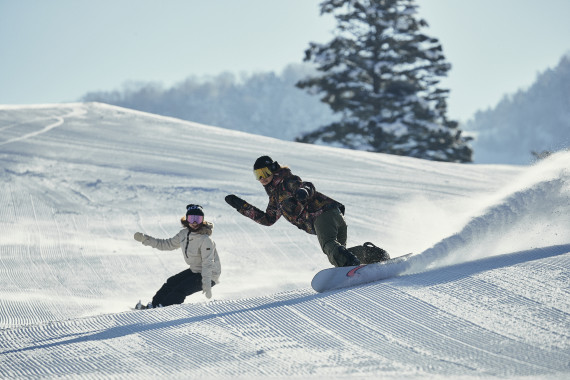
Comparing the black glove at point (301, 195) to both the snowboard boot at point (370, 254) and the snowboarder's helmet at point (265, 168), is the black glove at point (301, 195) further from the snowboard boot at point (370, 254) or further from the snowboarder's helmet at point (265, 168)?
the snowboard boot at point (370, 254)

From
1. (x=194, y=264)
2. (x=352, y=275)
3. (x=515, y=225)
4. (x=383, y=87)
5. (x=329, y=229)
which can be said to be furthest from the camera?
(x=383, y=87)

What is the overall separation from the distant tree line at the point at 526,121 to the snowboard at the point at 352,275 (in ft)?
242

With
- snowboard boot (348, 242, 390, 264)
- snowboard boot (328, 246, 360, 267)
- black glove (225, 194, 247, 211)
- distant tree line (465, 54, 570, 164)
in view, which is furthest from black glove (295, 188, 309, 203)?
distant tree line (465, 54, 570, 164)

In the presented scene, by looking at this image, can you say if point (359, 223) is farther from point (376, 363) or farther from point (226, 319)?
point (376, 363)

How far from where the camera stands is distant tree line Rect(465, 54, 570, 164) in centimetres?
8000

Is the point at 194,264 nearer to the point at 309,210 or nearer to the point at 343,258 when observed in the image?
the point at 309,210

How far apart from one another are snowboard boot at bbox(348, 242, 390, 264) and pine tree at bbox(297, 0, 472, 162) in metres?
23.5

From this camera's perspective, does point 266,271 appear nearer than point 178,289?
No

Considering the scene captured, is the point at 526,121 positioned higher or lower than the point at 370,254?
higher

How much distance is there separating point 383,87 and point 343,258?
25.2 m

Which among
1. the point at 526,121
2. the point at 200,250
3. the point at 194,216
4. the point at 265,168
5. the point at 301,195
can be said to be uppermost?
the point at 526,121

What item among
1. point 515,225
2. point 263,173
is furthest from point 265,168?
point 515,225

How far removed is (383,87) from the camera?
98.8 ft

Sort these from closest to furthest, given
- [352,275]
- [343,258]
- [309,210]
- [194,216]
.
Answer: [352,275]
[343,258]
[309,210]
[194,216]
